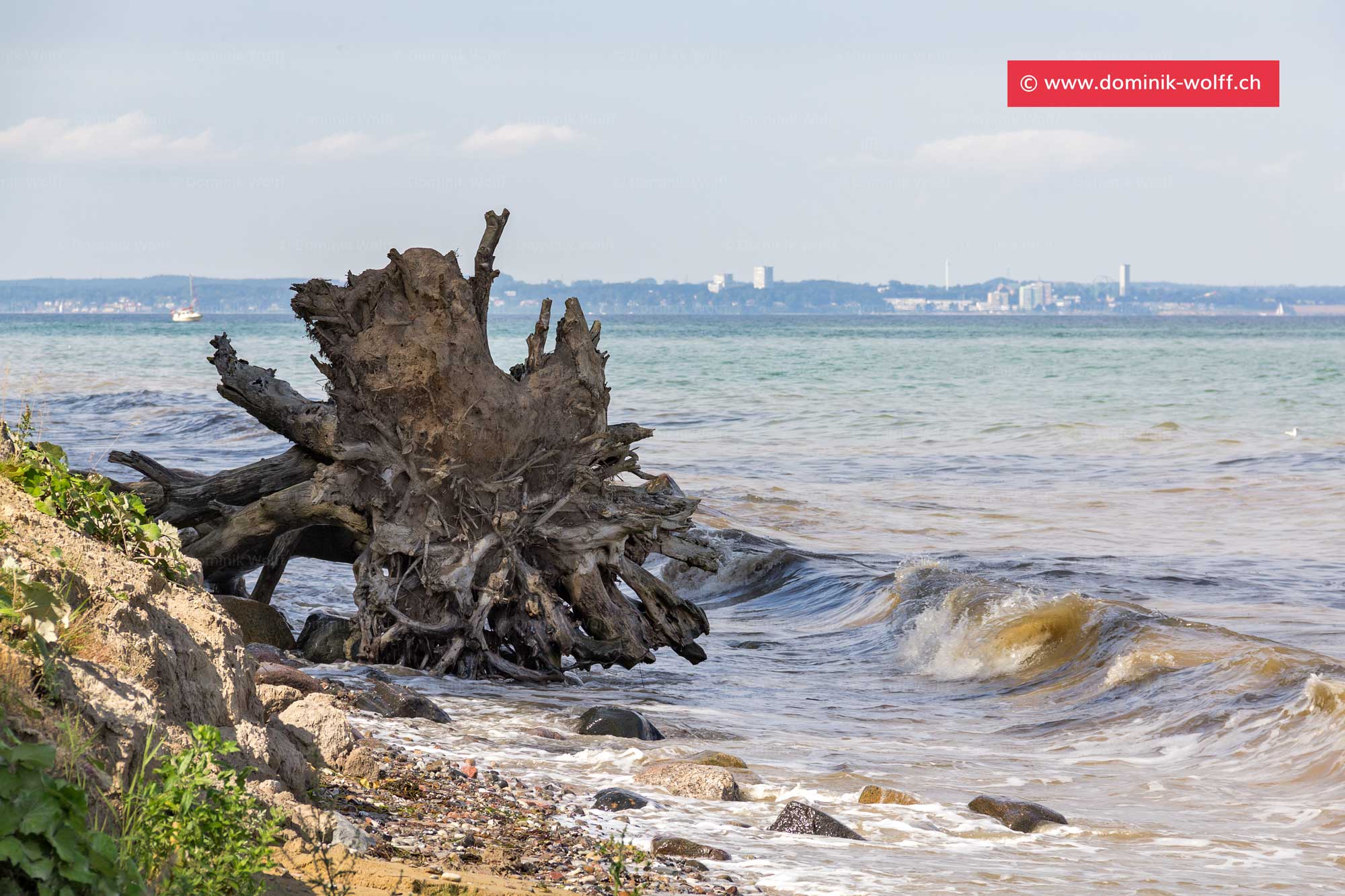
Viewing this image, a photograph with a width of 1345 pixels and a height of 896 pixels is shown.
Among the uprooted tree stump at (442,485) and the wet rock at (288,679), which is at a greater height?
the uprooted tree stump at (442,485)

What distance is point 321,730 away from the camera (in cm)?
502

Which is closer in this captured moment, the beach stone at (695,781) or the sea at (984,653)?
the sea at (984,653)

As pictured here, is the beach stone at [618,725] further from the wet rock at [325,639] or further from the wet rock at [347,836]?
the wet rock at [347,836]

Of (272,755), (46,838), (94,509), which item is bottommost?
(272,755)

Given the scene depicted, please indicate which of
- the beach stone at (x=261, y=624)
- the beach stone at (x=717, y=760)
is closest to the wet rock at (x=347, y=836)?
the beach stone at (x=717, y=760)

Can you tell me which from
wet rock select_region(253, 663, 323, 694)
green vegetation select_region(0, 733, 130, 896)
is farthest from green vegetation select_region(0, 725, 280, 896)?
wet rock select_region(253, 663, 323, 694)

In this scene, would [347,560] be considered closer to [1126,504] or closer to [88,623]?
[88,623]

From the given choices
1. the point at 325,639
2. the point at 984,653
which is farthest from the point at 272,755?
the point at 984,653

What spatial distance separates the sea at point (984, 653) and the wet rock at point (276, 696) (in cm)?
74

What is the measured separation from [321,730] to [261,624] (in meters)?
3.88

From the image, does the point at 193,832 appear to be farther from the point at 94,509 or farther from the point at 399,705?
→ the point at 399,705

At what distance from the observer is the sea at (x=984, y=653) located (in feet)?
17.8

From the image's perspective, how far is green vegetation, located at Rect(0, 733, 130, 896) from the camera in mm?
2656

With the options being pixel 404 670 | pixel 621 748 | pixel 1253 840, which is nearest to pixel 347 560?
pixel 404 670
